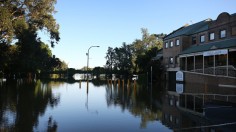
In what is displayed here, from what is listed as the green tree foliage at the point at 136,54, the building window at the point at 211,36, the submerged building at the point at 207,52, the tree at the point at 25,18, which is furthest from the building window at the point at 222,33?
the tree at the point at 25,18

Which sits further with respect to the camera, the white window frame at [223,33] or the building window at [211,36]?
the building window at [211,36]

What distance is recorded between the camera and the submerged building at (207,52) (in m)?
28.3

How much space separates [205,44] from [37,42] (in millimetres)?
33535

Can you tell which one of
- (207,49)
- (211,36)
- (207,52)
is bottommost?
(207,52)

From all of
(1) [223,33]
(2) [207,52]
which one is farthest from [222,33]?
(2) [207,52]

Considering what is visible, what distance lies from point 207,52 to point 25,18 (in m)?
28.0

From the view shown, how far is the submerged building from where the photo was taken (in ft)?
92.8

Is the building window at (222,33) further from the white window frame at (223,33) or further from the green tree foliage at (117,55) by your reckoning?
the green tree foliage at (117,55)

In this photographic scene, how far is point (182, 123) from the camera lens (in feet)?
32.9

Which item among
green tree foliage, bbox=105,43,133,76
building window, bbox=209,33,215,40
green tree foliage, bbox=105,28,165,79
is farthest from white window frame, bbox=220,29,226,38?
green tree foliage, bbox=105,43,133,76

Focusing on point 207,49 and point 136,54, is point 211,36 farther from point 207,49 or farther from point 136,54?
point 136,54

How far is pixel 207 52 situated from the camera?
103 feet

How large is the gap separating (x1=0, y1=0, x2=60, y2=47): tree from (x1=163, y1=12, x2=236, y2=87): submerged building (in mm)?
21599

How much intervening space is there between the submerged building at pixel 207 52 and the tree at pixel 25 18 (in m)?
21.6
